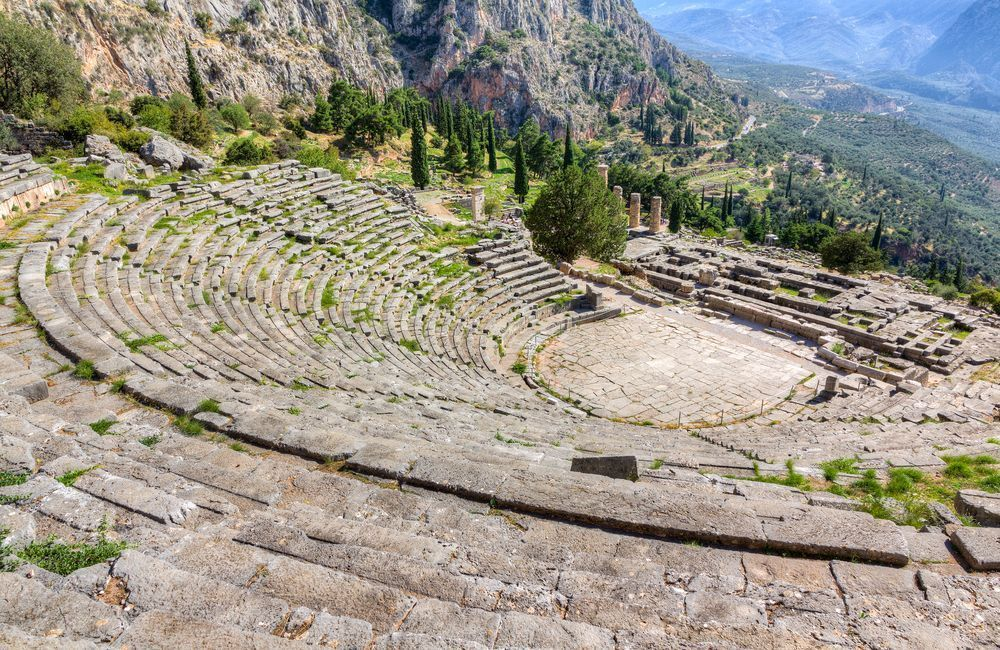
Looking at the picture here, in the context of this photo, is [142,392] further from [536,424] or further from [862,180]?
[862,180]

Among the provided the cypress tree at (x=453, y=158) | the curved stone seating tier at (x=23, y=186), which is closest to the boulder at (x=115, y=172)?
the curved stone seating tier at (x=23, y=186)

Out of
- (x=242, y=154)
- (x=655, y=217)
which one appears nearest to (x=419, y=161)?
(x=242, y=154)

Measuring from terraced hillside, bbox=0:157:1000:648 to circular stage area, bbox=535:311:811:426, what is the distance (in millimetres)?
4701

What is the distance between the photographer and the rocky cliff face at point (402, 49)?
172 feet

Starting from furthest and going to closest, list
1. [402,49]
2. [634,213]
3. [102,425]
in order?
[402,49] < [634,213] < [102,425]

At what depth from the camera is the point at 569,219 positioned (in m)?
30.4

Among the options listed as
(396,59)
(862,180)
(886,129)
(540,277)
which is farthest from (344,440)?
(886,129)

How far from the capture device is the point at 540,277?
24.8 m

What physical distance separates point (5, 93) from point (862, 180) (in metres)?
131

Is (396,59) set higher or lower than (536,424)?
higher

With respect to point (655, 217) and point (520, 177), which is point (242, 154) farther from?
Answer: point (655, 217)

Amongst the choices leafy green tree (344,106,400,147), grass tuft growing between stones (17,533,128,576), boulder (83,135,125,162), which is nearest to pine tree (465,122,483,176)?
leafy green tree (344,106,400,147)

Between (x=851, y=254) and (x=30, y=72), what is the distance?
158 feet

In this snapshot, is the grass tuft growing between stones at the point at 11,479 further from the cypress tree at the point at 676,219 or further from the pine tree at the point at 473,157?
the pine tree at the point at 473,157
